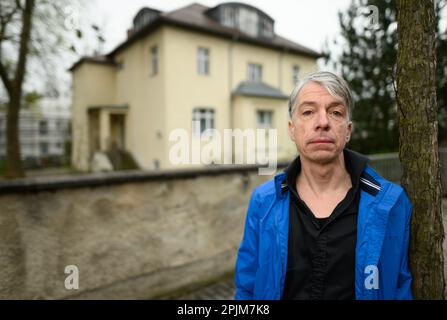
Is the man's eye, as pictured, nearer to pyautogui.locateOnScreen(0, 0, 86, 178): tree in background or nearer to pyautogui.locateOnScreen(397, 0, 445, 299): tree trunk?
pyautogui.locateOnScreen(397, 0, 445, 299): tree trunk

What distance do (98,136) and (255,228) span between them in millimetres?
17961

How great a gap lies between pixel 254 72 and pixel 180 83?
4.53 metres

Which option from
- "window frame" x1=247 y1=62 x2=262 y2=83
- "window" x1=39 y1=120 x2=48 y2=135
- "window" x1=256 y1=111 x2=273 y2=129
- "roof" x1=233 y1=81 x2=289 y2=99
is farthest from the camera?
Answer: "window" x1=39 y1=120 x2=48 y2=135

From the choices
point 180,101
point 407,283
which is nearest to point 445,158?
point 407,283

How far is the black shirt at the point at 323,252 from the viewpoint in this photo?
1131mm

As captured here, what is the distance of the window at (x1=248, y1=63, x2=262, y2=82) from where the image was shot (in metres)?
15.4

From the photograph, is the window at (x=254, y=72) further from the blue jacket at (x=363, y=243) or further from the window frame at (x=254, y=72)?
the blue jacket at (x=363, y=243)

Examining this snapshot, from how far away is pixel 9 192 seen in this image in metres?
2.40

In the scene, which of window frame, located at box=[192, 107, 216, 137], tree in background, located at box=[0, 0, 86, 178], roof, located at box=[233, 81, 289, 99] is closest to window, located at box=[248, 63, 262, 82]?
roof, located at box=[233, 81, 289, 99]

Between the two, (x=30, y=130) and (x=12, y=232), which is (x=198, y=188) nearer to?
(x=12, y=232)

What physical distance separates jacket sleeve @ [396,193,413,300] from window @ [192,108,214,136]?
12.5 metres

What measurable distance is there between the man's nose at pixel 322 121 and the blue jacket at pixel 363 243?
0.28 m

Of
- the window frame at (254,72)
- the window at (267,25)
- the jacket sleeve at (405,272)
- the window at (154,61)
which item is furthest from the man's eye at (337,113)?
the window frame at (254,72)

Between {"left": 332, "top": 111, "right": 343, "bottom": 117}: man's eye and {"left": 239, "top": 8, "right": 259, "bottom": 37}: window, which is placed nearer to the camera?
{"left": 332, "top": 111, "right": 343, "bottom": 117}: man's eye
